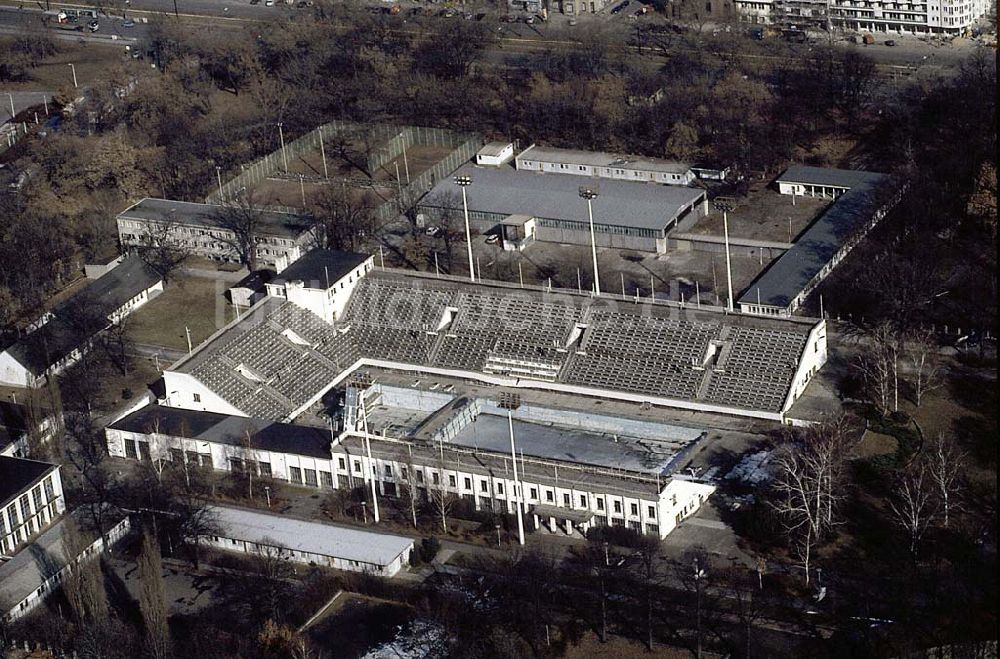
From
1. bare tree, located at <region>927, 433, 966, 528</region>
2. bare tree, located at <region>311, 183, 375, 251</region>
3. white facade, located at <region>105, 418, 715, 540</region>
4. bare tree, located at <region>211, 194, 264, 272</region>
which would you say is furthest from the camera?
bare tree, located at <region>211, 194, 264, 272</region>

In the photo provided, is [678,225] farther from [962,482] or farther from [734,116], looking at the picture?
[962,482]

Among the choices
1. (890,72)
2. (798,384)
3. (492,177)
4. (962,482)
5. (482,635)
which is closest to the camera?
(482,635)

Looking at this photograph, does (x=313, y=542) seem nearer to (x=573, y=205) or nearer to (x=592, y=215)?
(x=592, y=215)

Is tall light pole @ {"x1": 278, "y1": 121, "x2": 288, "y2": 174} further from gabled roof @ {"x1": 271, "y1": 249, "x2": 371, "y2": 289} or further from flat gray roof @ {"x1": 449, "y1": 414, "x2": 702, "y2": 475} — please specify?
flat gray roof @ {"x1": 449, "y1": 414, "x2": 702, "y2": 475}

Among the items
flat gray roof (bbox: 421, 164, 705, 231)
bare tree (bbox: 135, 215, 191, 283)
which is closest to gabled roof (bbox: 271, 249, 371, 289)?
bare tree (bbox: 135, 215, 191, 283)

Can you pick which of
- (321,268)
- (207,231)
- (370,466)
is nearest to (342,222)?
(207,231)

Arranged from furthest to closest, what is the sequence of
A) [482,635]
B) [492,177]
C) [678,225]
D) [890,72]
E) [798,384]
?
[890,72]
[492,177]
[678,225]
[798,384]
[482,635]

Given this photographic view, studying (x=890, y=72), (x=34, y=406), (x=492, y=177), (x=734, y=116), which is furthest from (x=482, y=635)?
(x=890, y=72)
